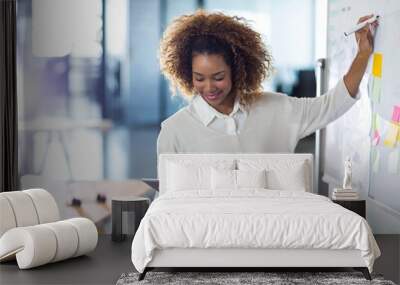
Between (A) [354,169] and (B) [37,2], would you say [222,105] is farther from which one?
(B) [37,2]

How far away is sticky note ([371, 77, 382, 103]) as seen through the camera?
654cm

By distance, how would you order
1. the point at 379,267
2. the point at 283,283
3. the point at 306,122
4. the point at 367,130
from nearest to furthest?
the point at 283,283 < the point at 379,267 < the point at 367,130 < the point at 306,122

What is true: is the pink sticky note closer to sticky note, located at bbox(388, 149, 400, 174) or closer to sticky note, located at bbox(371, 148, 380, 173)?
sticky note, located at bbox(388, 149, 400, 174)

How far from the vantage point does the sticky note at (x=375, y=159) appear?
21.6ft

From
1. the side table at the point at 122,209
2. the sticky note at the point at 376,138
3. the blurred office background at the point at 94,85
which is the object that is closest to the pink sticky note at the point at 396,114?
the sticky note at the point at 376,138

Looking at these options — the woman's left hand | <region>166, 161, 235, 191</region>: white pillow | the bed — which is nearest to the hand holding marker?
the woman's left hand

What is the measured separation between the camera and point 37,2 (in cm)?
772

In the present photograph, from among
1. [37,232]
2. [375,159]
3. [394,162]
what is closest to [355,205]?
[375,159]

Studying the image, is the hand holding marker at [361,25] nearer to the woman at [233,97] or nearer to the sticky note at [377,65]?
the woman at [233,97]

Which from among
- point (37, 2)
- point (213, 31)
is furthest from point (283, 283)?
point (37, 2)

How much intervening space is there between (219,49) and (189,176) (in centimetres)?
131

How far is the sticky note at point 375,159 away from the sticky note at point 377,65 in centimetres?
64

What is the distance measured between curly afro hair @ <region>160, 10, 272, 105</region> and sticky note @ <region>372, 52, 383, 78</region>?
1091 mm

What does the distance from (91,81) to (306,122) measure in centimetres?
215
